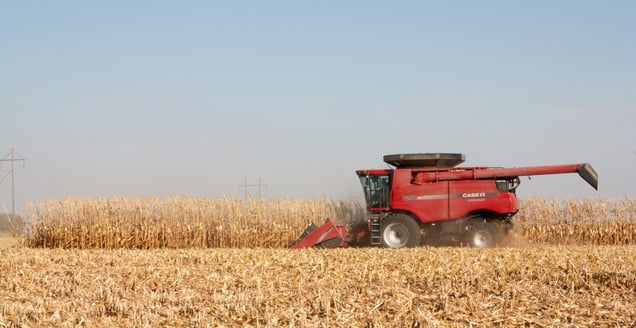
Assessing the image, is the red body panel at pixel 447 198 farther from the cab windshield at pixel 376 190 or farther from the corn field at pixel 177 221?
the corn field at pixel 177 221

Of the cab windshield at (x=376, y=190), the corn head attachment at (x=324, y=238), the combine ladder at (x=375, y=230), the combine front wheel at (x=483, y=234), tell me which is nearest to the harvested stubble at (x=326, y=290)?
the corn head attachment at (x=324, y=238)

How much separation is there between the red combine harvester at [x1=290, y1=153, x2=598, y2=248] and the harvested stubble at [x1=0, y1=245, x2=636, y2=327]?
334 cm

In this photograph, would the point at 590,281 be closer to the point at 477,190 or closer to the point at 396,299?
the point at 396,299

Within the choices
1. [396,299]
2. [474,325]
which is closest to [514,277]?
[396,299]

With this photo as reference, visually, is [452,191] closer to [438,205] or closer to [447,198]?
[447,198]

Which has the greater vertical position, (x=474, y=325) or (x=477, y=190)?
(x=477, y=190)

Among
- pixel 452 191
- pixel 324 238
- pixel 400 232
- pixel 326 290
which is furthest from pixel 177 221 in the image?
pixel 326 290

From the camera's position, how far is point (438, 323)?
27.3ft

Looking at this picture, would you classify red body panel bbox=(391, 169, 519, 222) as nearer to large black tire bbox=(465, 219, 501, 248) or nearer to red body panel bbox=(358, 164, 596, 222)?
red body panel bbox=(358, 164, 596, 222)

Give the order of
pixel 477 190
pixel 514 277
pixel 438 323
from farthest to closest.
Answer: pixel 477 190 < pixel 514 277 < pixel 438 323

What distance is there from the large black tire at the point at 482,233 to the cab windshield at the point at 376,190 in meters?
2.29

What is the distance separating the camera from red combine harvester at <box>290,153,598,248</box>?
19.3 m

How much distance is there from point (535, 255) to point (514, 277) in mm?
3836

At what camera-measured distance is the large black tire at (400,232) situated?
1938 centimetres
